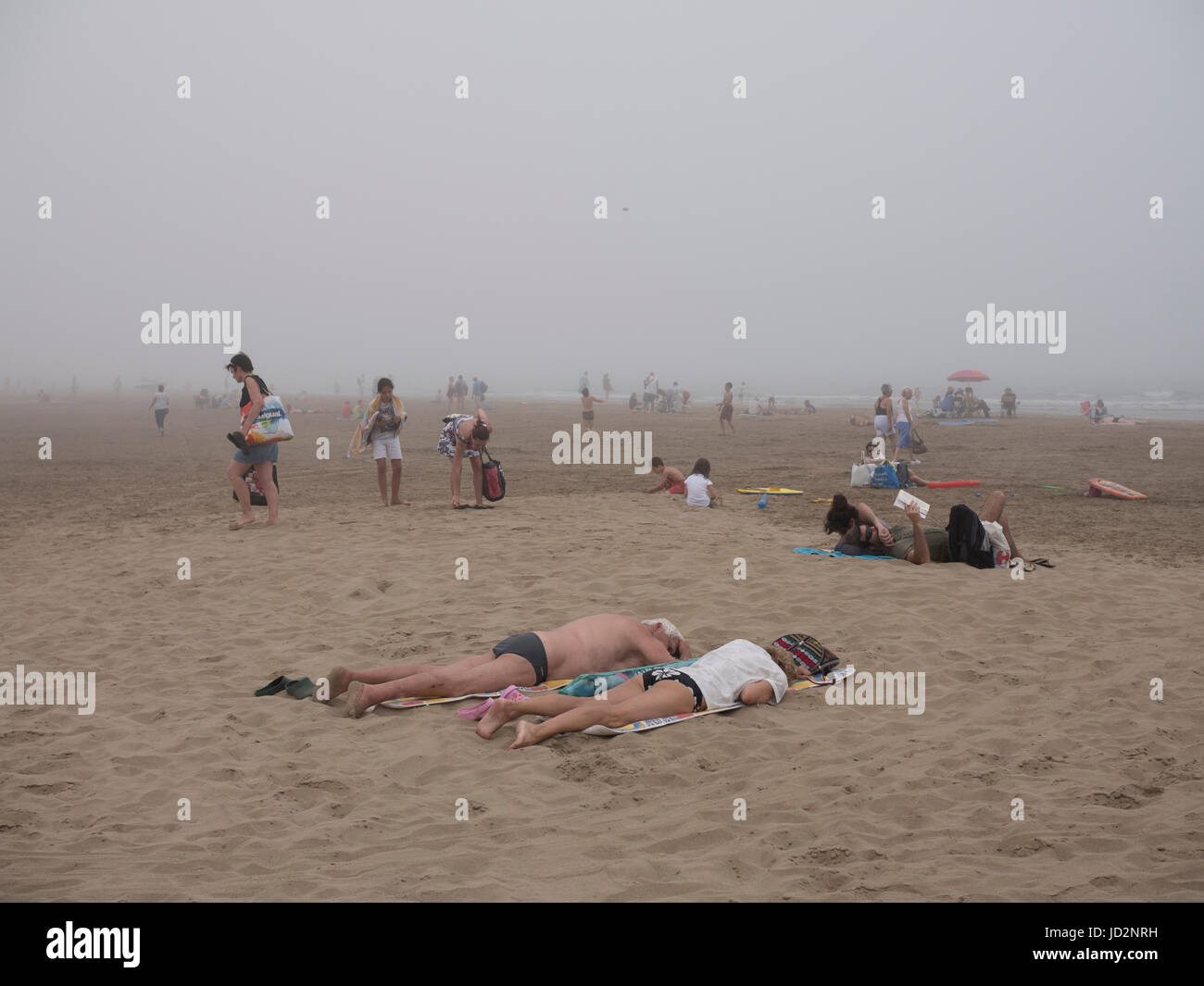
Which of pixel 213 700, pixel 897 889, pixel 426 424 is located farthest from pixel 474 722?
pixel 426 424

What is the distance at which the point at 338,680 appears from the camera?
504 cm

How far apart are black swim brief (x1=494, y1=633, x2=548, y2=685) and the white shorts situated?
6.96 metres

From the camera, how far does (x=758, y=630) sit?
6.57 m

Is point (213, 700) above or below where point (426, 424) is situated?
below

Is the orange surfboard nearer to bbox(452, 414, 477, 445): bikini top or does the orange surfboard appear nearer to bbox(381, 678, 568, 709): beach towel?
bbox(452, 414, 477, 445): bikini top

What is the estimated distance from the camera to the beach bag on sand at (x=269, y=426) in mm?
10031

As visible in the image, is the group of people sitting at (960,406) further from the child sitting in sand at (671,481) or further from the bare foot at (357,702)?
the bare foot at (357,702)

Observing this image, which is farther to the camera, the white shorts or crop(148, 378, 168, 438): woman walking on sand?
crop(148, 378, 168, 438): woman walking on sand

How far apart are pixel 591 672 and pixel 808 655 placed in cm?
138

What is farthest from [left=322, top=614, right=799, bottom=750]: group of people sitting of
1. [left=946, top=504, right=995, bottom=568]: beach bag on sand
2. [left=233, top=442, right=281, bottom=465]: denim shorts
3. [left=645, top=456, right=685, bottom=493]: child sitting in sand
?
[left=645, top=456, right=685, bottom=493]: child sitting in sand

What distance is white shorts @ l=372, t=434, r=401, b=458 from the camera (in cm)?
1170

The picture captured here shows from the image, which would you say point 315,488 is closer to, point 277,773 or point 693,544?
point 693,544

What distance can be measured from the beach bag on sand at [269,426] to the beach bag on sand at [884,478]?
30.6 feet

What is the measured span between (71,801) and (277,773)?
853 mm
